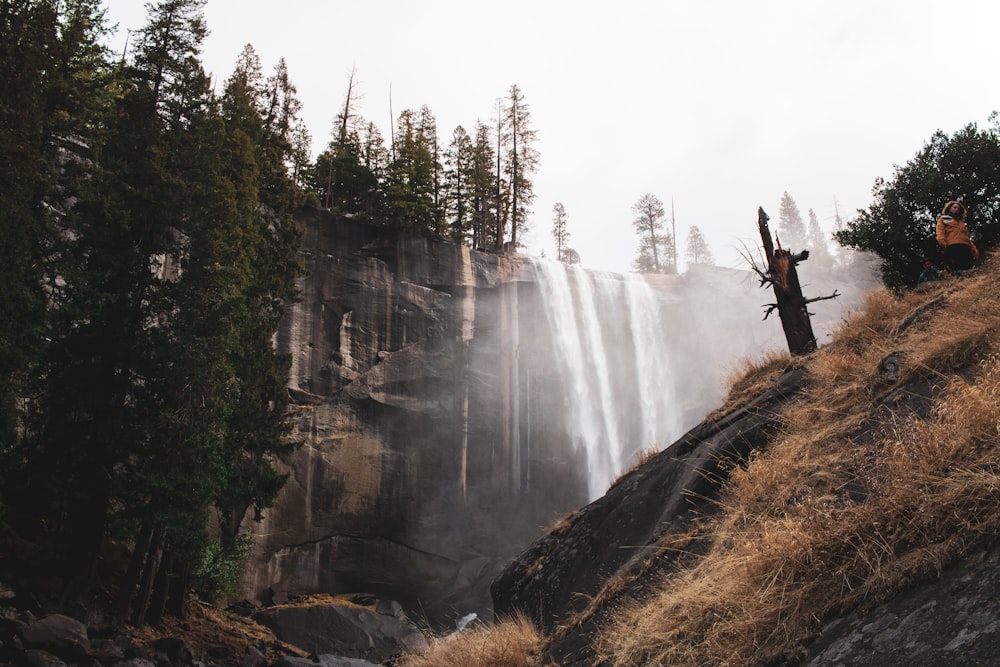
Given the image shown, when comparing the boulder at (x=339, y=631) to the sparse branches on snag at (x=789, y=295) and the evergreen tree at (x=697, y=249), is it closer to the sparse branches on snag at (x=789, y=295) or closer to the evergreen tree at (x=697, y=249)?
the sparse branches on snag at (x=789, y=295)

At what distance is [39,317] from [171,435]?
12.5 feet

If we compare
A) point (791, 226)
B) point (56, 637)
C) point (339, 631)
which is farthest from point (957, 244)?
point (791, 226)

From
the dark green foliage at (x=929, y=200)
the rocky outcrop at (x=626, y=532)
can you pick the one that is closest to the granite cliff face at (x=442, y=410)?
the dark green foliage at (x=929, y=200)

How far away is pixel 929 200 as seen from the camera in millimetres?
13875

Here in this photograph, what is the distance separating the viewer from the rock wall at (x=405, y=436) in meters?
27.2

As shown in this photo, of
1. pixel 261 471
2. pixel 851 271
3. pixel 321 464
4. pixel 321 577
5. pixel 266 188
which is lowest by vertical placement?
pixel 321 577

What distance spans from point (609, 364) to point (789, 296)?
2762 centimetres

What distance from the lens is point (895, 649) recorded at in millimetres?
2945

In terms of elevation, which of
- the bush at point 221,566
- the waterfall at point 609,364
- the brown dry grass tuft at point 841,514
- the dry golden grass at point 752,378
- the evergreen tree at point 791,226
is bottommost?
the brown dry grass tuft at point 841,514

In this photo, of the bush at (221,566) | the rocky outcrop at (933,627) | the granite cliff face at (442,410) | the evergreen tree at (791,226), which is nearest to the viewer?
the rocky outcrop at (933,627)

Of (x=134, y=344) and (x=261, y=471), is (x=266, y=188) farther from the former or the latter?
(x=261, y=471)

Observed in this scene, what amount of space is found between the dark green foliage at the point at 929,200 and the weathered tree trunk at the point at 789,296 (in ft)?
13.8

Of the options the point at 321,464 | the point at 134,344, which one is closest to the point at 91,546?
the point at 134,344

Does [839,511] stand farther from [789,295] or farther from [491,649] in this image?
[789,295]
